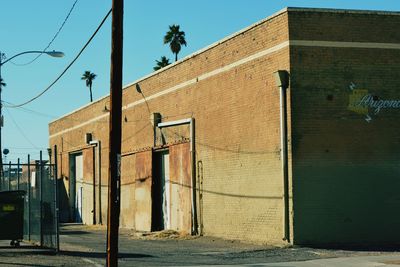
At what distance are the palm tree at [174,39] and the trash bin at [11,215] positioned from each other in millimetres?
51250

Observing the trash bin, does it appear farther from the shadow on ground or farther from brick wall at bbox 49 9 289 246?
brick wall at bbox 49 9 289 246

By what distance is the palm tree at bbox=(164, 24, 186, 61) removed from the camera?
230 ft

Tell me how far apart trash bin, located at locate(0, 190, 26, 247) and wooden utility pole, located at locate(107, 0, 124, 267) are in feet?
25.0

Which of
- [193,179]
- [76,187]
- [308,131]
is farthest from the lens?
[76,187]

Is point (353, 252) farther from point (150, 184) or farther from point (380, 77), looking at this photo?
point (150, 184)

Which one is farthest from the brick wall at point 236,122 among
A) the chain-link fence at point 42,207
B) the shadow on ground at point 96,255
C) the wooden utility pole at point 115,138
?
the wooden utility pole at point 115,138

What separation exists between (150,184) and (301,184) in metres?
11.9

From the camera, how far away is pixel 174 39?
231ft

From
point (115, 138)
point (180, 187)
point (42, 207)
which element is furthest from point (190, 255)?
point (180, 187)

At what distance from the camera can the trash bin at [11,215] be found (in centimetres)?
1981

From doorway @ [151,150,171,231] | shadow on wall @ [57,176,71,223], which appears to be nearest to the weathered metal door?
shadow on wall @ [57,176,71,223]

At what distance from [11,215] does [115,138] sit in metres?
8.06

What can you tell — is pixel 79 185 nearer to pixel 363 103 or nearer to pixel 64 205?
pixel 64 205

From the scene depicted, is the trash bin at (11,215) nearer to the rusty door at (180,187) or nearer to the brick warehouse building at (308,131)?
the brick warehouse building at (308,131)
